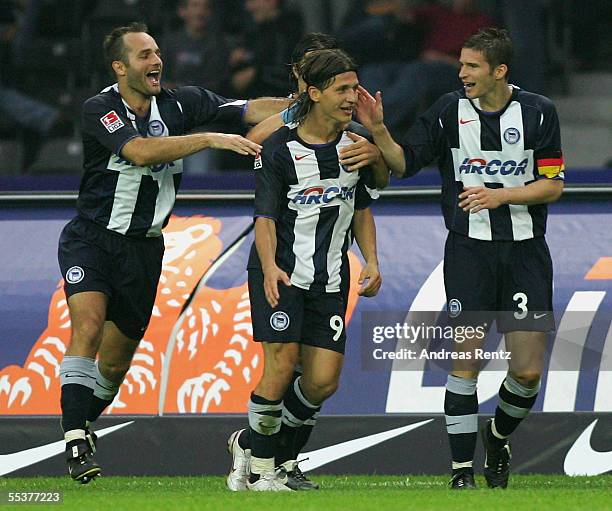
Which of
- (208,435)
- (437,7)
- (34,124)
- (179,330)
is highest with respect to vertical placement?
(437,7)

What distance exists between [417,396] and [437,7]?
432 centimetres

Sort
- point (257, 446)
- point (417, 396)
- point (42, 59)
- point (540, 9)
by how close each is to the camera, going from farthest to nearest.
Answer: point (42, 59)
point (540, 9)
point (417, 396)
point (257, 446)

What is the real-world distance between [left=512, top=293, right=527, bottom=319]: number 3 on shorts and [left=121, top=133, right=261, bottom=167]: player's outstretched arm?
1323mm

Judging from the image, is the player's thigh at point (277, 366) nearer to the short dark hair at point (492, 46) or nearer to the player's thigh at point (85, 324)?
the player's thigh at point (85, 324)

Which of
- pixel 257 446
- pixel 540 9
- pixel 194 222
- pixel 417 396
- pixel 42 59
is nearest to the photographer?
pixel 257 446

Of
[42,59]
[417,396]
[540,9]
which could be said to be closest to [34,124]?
[42,59]

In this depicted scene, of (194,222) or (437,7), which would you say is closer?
(194,222)

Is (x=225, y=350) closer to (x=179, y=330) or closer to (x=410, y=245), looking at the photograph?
(x=179, y=330)

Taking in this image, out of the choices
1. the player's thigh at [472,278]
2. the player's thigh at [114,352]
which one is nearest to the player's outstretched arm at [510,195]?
the player's thigh at [472,278]

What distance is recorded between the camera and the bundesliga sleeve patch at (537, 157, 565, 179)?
6.53m

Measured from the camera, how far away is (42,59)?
11.8m

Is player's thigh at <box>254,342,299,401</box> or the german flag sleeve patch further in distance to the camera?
the german flag sleeve patch

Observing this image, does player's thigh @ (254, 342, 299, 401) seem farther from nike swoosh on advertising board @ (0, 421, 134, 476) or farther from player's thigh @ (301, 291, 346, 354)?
nike swoosh on advertising board @ (0, 421, 134, 476)

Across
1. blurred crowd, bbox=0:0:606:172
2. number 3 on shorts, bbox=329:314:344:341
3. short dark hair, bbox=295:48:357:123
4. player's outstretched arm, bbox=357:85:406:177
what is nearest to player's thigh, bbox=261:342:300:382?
number 3 on shorts, bbox=329:314:344:341
